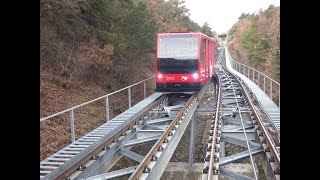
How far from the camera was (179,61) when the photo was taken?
47.3ft

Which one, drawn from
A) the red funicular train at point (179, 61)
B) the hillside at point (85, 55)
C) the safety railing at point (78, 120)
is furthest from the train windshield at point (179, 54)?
the hillside at point (85, 55)

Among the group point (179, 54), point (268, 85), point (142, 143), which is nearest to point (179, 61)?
point (179, 54)

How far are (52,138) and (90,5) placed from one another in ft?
24.0

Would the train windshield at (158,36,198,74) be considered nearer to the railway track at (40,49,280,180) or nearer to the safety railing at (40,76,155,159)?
the safety railing at (40,76,155,159)

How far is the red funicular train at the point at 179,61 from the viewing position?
1431cm

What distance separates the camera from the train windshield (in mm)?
14320

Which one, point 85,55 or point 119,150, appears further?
point 85,55

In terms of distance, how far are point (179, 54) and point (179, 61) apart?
0.27 meters

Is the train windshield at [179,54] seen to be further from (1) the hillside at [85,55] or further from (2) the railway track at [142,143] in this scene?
(1) the hillside at [85,55]

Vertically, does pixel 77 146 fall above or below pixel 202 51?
below

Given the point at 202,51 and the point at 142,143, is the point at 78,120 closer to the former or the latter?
the point at 202,51
